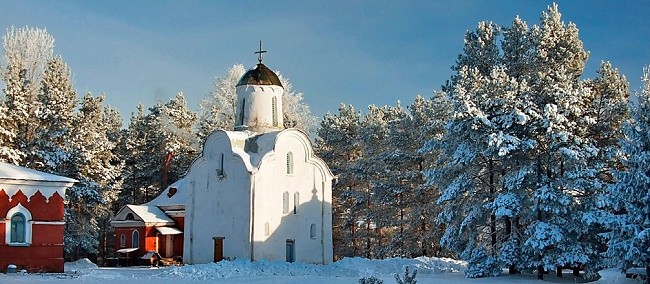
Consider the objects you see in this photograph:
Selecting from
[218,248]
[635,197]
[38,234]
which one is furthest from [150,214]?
[635,197]

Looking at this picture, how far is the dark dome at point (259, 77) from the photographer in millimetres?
38938

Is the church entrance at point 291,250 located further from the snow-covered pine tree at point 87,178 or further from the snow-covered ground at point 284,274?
the snow-covered pine tree at point 87,178

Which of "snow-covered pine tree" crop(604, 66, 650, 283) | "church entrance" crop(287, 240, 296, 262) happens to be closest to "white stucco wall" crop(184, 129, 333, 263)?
"church entrance" crop(287, 240, 296, 262)

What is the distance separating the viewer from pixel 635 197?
22.0m

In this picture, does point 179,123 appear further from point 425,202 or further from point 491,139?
point 491,139

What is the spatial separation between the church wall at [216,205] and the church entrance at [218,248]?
0.59 feet

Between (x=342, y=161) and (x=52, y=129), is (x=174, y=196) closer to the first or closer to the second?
(x=52, y=129)

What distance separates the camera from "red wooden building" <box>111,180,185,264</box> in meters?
42.5

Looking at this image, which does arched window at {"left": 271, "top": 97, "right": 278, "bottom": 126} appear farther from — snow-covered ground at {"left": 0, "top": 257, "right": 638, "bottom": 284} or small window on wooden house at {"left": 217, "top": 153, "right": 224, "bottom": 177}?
snow-covered ground at {"left": 0, "top": 257, "right": 638, "bottom": 284}

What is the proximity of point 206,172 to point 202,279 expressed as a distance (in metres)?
11.1

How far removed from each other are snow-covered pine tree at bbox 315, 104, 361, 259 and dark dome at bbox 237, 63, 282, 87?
880cm

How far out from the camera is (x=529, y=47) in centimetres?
3516

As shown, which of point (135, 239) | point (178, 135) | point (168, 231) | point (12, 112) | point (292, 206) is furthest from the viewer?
point (178, 135)

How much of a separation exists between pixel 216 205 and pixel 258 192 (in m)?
2.69
